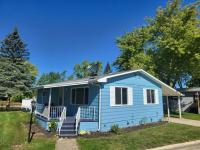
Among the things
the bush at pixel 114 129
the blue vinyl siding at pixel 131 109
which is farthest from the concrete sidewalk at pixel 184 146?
the blue vinyl siding at pixel 131 109

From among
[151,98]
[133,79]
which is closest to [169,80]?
[151,98]

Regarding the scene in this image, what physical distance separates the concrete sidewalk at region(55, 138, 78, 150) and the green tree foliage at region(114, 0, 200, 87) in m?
21.3

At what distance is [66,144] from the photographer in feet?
32.1

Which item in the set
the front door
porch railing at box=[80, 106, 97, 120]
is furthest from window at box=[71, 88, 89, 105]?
the front door

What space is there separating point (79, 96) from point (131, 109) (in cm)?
408

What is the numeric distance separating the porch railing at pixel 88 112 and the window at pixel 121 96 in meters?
1.77

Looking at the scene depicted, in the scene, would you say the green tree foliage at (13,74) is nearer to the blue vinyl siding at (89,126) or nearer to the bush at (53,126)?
the bush at (53,126)

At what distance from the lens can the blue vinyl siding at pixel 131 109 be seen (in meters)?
13.1

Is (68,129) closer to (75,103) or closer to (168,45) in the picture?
(75,103)

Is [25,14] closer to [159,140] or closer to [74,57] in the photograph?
[159,140]

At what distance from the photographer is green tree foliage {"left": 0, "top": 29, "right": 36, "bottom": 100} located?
A: 26408 millimetres

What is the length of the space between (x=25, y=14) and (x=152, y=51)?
21048 mm

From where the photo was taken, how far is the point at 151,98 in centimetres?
1714

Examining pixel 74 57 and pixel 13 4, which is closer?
pixel 13 4
